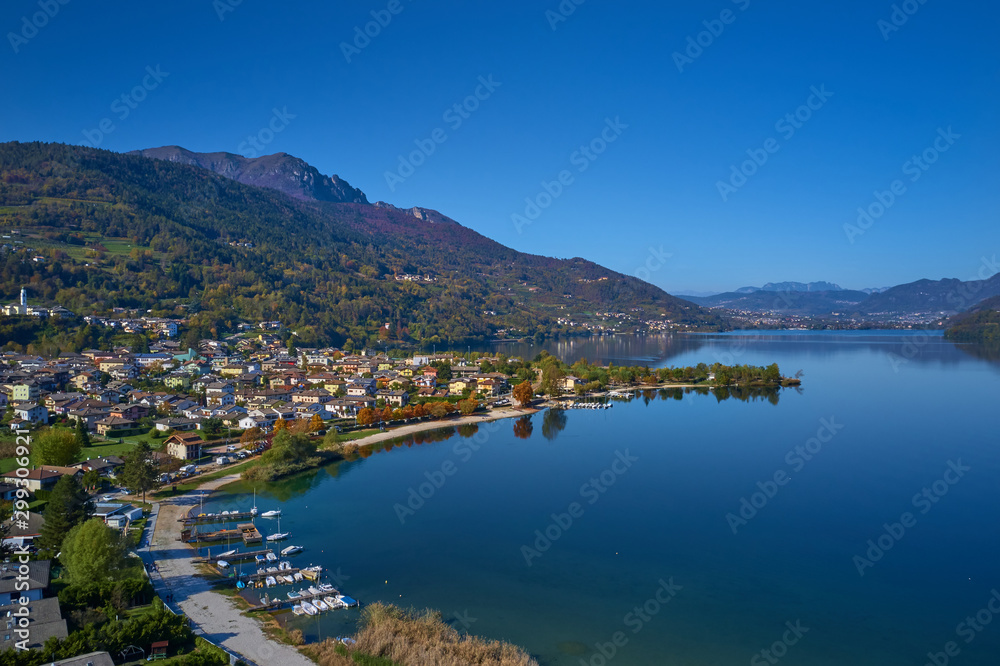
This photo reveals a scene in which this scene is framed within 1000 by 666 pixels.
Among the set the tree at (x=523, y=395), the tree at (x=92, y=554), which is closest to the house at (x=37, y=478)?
the tree at (x=92, y=554)

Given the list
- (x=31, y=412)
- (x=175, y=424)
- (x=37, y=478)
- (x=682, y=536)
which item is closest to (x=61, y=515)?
(x=37, y=478)

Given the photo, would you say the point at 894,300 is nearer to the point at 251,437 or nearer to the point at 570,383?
the point at 570,383

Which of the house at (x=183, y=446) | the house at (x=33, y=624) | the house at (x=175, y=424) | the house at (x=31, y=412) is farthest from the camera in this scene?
the house at (x=175, y=424)

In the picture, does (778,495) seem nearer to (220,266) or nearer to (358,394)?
(358,394)

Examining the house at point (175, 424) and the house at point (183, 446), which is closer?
the house at point (183, 446)

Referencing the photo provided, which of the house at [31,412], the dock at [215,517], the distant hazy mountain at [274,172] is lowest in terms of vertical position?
the dock at [215,517]

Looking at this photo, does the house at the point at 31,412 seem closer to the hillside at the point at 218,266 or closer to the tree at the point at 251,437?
the tree at the point at 251,437

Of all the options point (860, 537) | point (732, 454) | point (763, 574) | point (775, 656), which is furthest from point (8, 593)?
point (732, 454)
